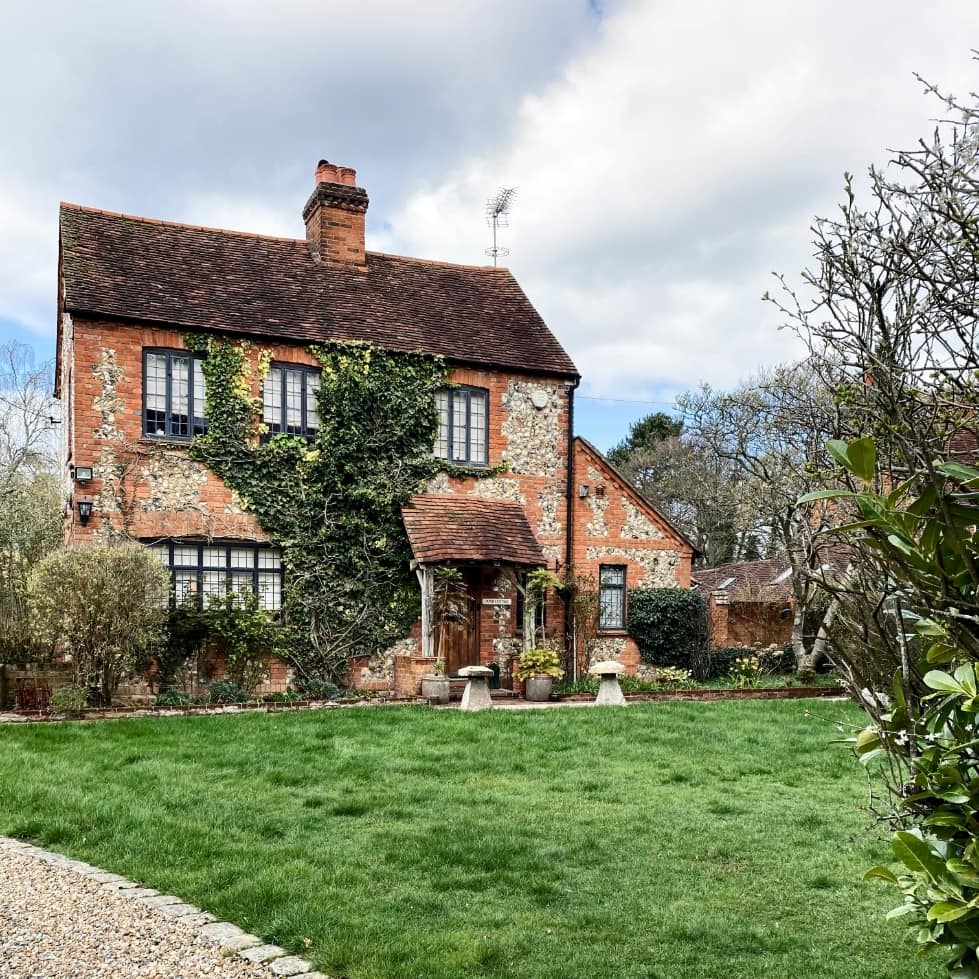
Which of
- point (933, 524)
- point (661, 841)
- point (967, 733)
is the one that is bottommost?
point (661, 841)

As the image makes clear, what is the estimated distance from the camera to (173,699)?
14.7 meters

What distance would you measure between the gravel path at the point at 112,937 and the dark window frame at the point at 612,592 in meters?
14.6

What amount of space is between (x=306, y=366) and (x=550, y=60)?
10760 mm

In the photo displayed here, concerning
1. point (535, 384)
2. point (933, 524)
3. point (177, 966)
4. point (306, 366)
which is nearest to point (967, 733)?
point (933, 524)

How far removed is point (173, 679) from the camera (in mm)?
15906

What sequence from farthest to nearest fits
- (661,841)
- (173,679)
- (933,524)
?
(173,679) < (661,841) < (933,524)

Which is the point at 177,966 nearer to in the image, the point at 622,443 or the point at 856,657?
the point at 856,657

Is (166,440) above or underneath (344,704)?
above

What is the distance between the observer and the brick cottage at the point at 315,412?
54.0 feet

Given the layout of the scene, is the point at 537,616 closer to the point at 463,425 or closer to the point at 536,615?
the point at 536,615

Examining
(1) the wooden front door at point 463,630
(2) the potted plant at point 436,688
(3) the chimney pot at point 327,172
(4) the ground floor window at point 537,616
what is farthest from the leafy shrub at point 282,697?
(3) the chimney pot at point 327,172

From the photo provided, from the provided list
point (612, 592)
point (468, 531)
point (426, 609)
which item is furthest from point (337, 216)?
point (612, 592)

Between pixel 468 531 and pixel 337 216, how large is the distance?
7.63 m

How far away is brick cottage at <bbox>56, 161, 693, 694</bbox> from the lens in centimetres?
1645
